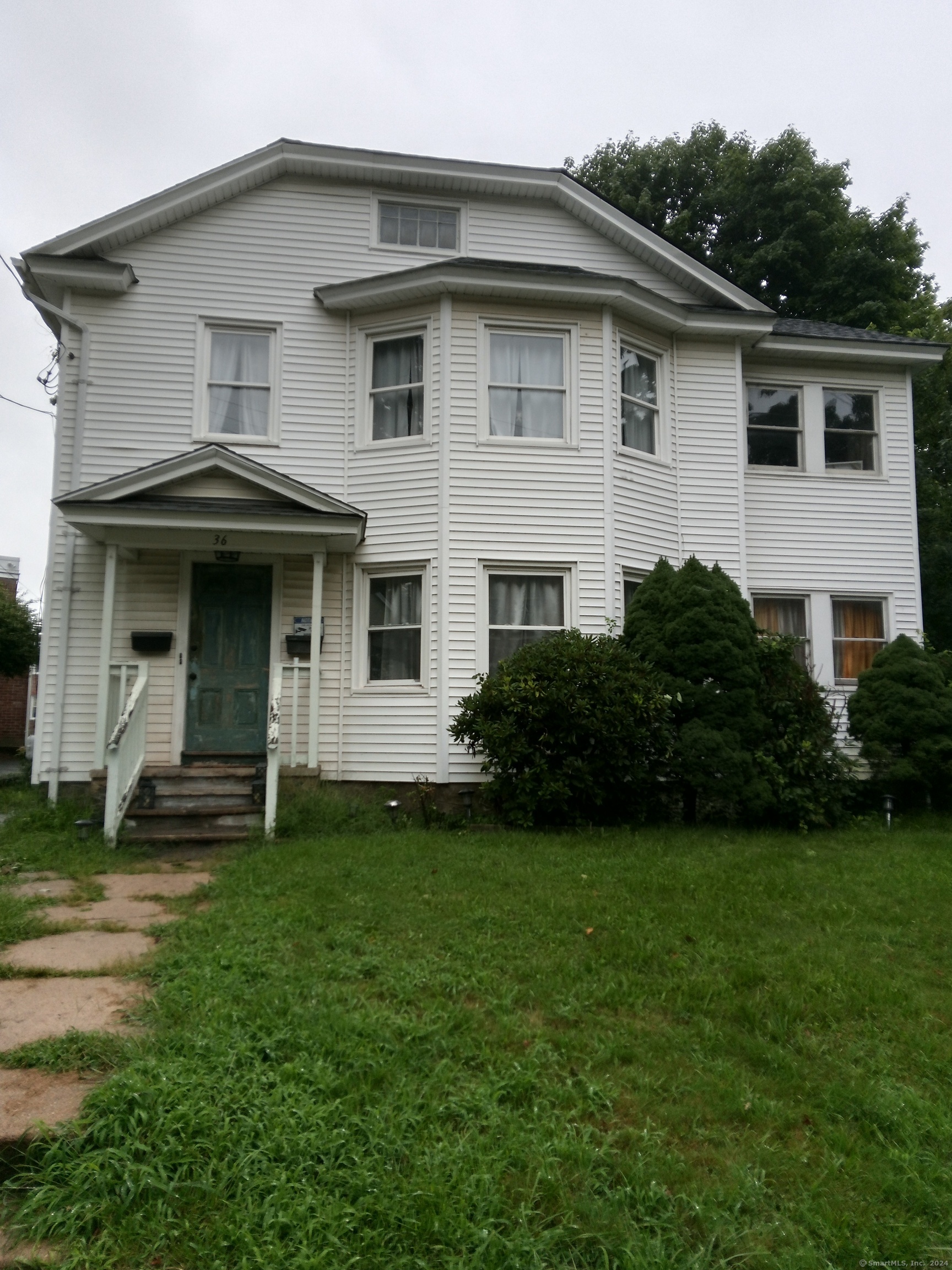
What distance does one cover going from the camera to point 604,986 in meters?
3.91

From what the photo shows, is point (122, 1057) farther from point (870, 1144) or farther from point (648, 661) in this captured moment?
point (648, 661)

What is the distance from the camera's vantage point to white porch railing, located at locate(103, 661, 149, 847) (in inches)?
293

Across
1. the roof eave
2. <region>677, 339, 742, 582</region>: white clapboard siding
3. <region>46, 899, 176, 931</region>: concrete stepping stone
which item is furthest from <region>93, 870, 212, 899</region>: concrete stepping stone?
<region>677, 339, 742, 582</region>: white clapboard siding

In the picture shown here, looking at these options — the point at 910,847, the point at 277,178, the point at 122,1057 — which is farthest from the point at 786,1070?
the point at 277,178

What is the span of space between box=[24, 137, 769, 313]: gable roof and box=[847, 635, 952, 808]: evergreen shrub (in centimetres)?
522

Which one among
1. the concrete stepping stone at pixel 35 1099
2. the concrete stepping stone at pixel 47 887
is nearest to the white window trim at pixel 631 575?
the concrete stepping stone at pixel 47 887

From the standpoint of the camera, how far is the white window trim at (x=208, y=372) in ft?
33.6

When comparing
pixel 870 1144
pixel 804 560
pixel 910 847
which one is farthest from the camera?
pixel 804 560

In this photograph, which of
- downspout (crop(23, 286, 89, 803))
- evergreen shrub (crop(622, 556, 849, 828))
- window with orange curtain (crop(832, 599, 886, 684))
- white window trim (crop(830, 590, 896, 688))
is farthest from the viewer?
window with orange curtain (crop(832, 599, 886, 684))

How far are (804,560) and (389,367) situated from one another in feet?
21.2

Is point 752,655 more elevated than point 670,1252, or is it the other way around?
point 752,655

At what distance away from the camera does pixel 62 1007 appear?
3.65 m

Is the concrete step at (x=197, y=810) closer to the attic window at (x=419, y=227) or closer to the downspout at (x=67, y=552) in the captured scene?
the downspout at (x=67, y=552)

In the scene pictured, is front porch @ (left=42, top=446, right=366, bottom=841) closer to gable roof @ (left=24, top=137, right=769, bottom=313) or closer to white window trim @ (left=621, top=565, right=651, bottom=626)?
white window trim @ (left=621, top=565, right=651, bottom=626)
